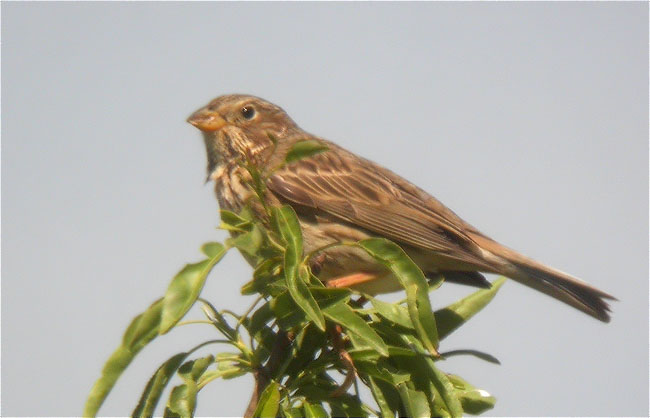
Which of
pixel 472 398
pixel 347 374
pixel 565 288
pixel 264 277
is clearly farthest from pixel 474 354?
pixel 565 288

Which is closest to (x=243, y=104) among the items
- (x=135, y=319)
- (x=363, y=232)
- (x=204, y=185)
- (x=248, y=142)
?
(x=248, y=142)

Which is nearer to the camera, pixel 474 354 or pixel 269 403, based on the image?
pixel 269 403

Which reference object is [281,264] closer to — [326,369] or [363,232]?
[326,369]

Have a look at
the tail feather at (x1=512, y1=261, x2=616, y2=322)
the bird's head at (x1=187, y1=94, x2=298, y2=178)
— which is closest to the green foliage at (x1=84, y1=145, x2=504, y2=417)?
the tail feather at (x1=512, y1=261, x2=616, y2=322)

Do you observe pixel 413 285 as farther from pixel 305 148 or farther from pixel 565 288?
pixel 565 288

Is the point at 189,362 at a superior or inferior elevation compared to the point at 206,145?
inferior

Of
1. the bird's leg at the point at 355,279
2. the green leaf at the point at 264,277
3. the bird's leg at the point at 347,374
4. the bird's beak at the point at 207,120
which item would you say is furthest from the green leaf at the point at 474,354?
the bird's beak at the point at 207,120

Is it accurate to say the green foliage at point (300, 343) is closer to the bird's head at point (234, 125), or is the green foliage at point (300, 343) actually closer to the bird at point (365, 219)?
the bird at point (365, 219)
